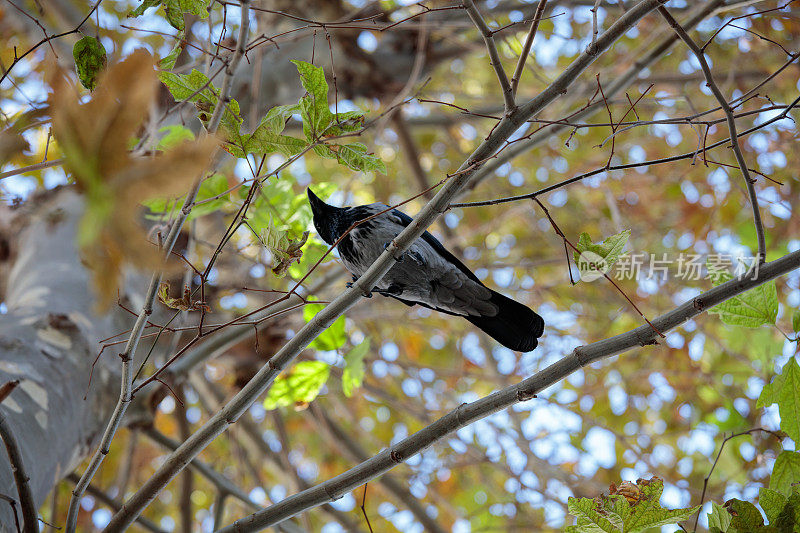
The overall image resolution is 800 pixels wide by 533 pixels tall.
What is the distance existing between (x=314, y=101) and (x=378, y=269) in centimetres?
37

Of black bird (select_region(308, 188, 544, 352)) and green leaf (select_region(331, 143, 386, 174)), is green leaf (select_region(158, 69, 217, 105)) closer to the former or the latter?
green leaf (select_region(331, 143, 386, 174))

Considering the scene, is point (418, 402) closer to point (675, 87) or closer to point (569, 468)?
point (569, 468)

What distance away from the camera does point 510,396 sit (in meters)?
1.16

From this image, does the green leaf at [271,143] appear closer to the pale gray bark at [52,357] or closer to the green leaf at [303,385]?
the pale gray bark at [52,357]

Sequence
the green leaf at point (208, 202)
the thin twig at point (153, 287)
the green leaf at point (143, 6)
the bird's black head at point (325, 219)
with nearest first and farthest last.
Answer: the thin twig at point (153, 287) < the green leaf at point (143, 6) < the green leaf at point (208, 202) < the bird's black head at point (325, 219)

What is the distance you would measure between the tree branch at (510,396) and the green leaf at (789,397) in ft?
1.23

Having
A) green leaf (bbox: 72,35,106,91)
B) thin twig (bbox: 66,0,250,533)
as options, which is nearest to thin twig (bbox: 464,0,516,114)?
thin twig (bbox: 66,0,250,533)

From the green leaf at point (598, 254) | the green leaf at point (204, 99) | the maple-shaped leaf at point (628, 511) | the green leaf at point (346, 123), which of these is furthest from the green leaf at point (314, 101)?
the maple-shaped leaf at point (628, 511)

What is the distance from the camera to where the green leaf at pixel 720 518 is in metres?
1.20

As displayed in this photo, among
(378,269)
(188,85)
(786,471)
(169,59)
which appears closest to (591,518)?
(786,471)

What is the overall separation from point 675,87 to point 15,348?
3.81m

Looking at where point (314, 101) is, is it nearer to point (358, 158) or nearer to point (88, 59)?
point (358, 158)

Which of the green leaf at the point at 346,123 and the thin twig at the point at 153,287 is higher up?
the green leaf at the point at 346,123

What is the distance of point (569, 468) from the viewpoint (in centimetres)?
483
